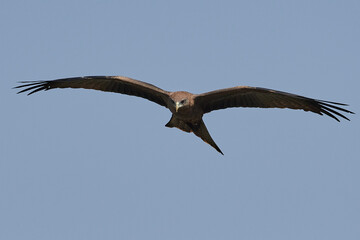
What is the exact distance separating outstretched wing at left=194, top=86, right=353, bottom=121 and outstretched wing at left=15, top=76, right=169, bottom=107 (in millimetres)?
958

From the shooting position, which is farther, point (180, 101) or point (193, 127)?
point (193, 127)

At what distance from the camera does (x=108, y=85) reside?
13719mm

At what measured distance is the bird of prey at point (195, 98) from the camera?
12492 mm

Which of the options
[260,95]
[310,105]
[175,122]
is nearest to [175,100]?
[175,122]

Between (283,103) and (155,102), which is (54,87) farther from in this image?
(283,103)

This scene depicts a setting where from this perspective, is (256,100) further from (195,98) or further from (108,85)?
(108,85)

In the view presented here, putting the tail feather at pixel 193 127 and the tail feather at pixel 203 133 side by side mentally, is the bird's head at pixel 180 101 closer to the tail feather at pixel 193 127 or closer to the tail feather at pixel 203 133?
the tail feather at pixel 193 127

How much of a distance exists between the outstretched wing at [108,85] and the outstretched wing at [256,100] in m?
0.96

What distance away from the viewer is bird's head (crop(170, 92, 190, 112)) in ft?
41.0

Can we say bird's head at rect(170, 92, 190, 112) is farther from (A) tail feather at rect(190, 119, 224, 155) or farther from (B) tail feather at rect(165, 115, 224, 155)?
(A) tail feather at rect(190, 119, 224, 155)

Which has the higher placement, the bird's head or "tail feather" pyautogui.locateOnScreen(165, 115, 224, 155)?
the bird's head

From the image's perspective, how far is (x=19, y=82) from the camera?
43.8 feet

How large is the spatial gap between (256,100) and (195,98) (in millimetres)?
1178

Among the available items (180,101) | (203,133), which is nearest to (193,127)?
(203,133)
